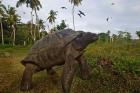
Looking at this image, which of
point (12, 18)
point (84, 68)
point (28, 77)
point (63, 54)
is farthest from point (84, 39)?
point (12, 18)

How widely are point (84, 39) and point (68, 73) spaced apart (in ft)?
4.72

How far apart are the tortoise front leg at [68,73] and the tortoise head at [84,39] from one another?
576mm

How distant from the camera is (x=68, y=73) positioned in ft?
35.5

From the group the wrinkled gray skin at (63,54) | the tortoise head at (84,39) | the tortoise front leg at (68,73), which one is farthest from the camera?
the tortoise head at (84,39)

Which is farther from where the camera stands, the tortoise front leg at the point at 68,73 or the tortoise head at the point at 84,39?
the tortoise head at the point at 84,39

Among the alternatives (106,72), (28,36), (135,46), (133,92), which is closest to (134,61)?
(106,72)

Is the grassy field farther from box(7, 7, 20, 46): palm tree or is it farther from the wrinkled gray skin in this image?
box(7, 7, 20, 46): palm tree

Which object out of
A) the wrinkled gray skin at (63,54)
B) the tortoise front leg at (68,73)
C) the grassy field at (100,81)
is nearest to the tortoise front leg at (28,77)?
the wrinkled gray skin at (63,54)

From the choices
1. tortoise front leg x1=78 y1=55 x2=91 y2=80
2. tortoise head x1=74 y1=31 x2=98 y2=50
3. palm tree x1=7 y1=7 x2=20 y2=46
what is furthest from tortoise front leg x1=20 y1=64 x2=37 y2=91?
palm tree x1=7 y1=7 x2=20 y2=46

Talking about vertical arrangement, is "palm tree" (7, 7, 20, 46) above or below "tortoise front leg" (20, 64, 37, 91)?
above

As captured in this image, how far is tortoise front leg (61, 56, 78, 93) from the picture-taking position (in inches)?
421

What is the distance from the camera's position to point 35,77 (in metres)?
13.8

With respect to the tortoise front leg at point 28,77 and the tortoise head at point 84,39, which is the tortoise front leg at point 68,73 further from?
the tortoise front leg at point 28,77

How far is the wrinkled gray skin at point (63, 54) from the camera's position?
10953 mm
